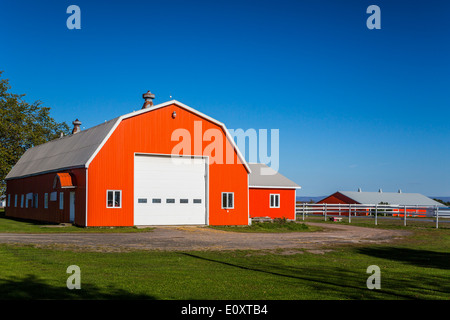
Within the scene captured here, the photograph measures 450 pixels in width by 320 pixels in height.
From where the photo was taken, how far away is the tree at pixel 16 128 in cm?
5384

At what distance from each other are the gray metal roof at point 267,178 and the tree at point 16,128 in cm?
2747

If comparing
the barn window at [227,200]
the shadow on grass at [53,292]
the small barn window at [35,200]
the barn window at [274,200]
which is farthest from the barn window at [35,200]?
the shadow on grass at [53,292]

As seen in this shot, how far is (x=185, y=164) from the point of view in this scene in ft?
104

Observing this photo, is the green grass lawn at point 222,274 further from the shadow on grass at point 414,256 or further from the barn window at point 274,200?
the barn window at point 274,200

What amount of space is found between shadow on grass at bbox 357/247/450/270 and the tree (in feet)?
147

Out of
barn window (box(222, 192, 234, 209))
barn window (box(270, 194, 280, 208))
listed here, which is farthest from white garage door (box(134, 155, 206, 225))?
barn window (box(270, 194, 280, 208))

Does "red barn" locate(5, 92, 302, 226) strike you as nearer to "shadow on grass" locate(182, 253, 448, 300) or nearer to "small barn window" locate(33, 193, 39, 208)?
"small barn window" locate(33, 193, 39, 208)

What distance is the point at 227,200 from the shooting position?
32.8 meters

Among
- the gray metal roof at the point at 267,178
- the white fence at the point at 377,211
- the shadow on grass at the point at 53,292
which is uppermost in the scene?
the gray metal roof at the point at 267,178

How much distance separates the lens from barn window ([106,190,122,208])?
2859 centimetres

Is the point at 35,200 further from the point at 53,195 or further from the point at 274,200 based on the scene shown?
the point at 274,200

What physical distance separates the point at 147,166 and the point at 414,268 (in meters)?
19.4
